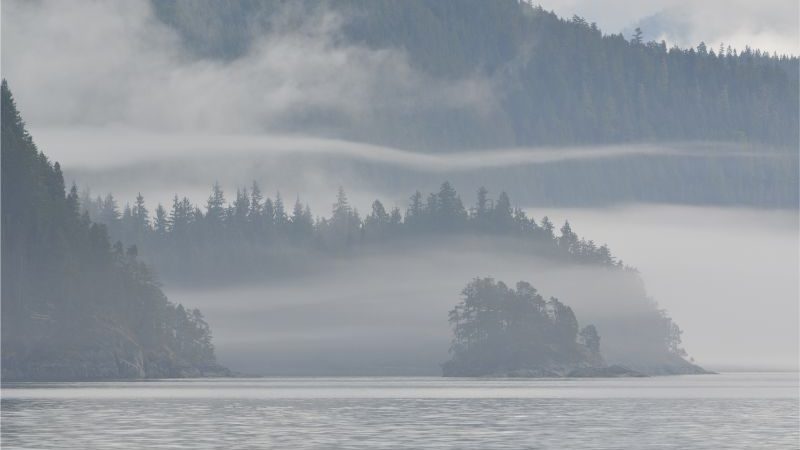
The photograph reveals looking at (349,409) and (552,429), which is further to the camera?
(349,409)

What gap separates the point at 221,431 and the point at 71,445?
19.0 metres

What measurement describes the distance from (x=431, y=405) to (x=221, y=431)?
63.5 m

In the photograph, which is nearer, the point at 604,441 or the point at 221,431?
the point at 604,441

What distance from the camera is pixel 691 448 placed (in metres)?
118

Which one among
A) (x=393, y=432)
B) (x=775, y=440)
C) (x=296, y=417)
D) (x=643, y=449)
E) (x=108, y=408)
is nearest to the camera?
(x=643, y=449)

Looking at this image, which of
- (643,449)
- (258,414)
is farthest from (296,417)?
(643,449)

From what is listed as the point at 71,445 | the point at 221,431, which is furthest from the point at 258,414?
the point at 71,445

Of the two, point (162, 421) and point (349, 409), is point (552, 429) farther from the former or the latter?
point (349, 409)

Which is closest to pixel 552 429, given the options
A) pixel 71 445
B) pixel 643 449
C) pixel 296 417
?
pixel 643 449

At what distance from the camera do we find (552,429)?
449ft

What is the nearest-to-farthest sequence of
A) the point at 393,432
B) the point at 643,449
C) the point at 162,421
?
1. the point at 643,449
2. the point at 393,432
3. the point at 162,421

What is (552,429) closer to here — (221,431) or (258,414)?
A: (221,431)

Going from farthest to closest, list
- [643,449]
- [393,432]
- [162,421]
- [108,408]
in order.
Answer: [108,408] → [162,421] → [393,432] → [643,449]

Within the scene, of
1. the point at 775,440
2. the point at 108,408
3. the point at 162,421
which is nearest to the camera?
the point at 775,440
